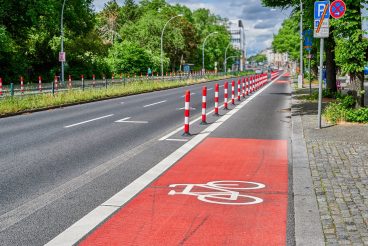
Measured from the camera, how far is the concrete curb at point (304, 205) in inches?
164

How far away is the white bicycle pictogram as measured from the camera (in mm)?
5539

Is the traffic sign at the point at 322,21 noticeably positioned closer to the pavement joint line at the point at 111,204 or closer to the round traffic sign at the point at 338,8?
the round traffic sign at the point at 338,8

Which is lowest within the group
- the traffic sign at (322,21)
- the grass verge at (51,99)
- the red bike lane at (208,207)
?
the red bike lane at (208,207)

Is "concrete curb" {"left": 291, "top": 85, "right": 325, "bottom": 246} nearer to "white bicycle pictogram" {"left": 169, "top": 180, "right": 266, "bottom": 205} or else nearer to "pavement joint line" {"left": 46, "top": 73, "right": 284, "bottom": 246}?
"white bicycle pictogram" {"left": 169, "top": 180, "right": 266, "bottom": 205}

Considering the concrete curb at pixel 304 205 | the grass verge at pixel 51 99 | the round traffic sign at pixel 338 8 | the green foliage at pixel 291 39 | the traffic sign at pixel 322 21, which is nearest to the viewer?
the concrete curb at pixel 304 205

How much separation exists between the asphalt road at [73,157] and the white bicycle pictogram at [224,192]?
0.94 metres

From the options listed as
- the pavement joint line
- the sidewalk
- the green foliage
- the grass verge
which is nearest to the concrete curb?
the sidewalk

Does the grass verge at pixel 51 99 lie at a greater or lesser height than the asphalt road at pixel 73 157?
greater

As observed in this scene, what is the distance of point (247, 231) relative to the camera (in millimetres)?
4469

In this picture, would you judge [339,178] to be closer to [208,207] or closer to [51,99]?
[208,207]

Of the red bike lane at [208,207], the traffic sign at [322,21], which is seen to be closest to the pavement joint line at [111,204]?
the red bike lane at [208,207]

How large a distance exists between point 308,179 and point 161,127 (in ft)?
21.9

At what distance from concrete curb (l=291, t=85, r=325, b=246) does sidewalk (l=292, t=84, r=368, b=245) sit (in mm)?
30

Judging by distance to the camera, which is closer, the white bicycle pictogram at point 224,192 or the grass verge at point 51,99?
the white bicycle pictogram at point 224,192
